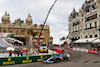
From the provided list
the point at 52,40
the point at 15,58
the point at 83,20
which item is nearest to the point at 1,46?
the point at 15,58

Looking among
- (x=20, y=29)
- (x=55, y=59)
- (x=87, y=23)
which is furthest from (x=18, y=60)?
(x=20, y=29)

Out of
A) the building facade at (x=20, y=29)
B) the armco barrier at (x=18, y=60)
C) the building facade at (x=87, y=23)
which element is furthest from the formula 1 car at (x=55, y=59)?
the building facade at (x=20, y=29)

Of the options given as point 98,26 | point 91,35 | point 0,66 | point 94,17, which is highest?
point 94,17

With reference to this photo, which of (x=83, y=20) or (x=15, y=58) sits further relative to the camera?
(x=83, y=20)

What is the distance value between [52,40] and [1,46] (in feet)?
144

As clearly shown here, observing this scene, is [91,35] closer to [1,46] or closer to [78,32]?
[78,32]

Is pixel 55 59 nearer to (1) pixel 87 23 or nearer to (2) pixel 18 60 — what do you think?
(2) pixel 18 60

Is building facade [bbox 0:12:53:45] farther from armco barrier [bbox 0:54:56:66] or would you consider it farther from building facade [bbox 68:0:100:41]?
armco barrier [bbox 0:54:56:66]

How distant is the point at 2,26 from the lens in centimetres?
6022

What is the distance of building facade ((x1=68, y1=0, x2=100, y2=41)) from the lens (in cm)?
3944

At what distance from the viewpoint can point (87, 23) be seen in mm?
44719

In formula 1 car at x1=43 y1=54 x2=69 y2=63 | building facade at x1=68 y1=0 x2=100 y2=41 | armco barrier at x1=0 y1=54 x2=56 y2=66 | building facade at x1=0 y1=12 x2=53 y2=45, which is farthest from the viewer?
building facade at x1=0 y1=12 x2=53 y2=45

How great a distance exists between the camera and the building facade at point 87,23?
39.4 metres

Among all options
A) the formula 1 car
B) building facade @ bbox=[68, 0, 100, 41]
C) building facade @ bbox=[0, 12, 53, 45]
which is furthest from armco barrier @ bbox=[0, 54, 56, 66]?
building facade @ bbox=[0, 12, 53, 45]
